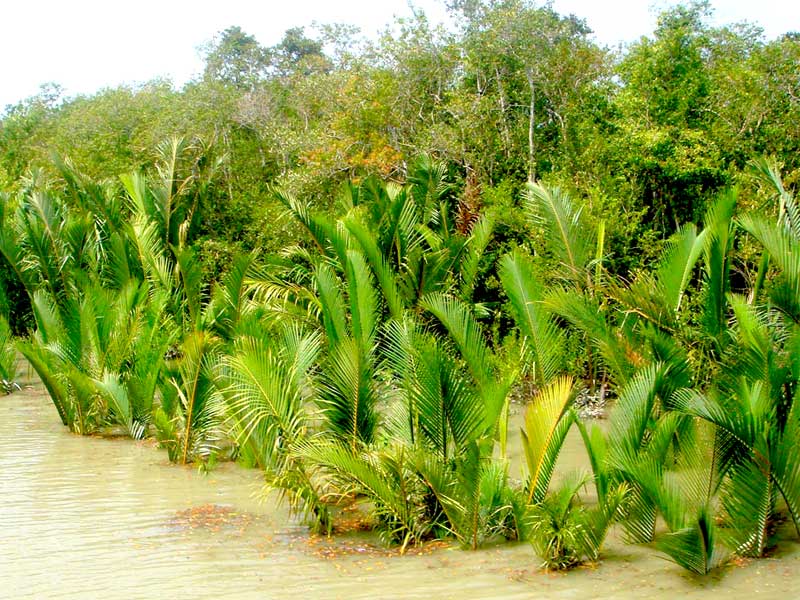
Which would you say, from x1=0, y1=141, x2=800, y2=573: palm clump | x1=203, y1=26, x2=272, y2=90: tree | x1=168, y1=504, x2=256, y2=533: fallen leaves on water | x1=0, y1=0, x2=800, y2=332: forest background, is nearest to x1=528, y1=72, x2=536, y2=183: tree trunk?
x1=0, y1=0, x2=800, y2=332: forest background

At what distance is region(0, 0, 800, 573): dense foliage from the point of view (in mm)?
6094

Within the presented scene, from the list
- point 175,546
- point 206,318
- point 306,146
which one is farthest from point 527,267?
point 306,146

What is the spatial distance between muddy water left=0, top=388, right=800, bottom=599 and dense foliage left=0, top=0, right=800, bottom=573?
0.22 m

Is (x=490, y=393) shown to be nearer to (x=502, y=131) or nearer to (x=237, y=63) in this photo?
(x=502, y=131)

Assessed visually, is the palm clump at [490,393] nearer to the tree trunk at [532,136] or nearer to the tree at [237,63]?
the tree trunk at [532,136]

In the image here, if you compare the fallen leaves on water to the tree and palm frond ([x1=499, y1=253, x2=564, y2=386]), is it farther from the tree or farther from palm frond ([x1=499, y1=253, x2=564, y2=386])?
the tree

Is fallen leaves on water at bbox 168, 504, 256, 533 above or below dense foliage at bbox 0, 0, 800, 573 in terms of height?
below

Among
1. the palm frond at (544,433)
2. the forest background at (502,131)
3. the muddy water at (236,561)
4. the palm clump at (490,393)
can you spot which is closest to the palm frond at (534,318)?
the palm clump at (490,393)

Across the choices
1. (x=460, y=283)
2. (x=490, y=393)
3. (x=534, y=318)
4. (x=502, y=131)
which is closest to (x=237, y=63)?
(x=502, y=131)

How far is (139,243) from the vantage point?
45.5 feet

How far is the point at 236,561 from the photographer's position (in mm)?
6023

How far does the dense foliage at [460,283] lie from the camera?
6094 mm

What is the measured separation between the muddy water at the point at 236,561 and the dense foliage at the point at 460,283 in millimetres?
217

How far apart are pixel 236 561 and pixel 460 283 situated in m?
6.97
